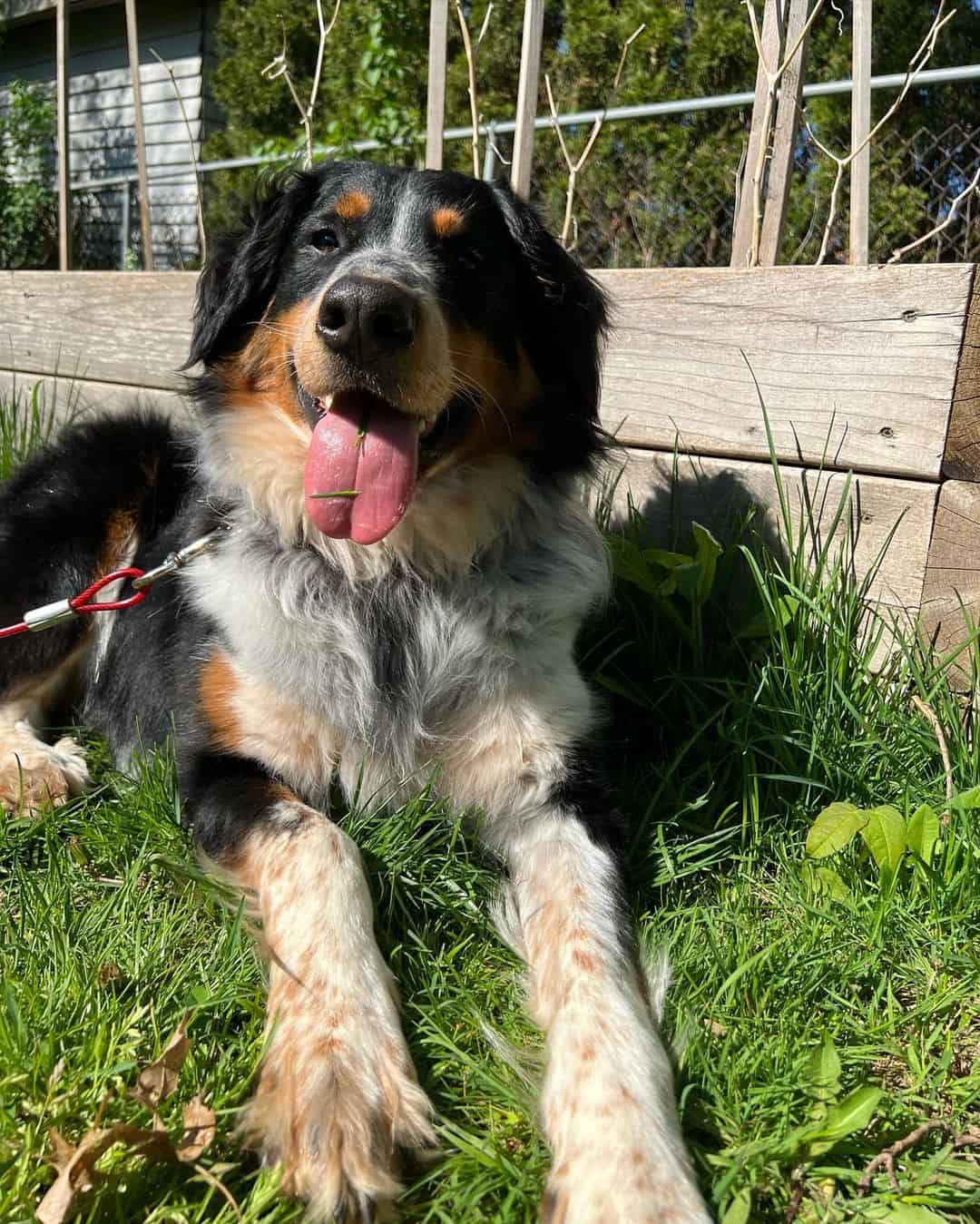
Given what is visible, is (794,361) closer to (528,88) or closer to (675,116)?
(528,88)

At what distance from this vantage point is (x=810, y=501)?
10.3 ft

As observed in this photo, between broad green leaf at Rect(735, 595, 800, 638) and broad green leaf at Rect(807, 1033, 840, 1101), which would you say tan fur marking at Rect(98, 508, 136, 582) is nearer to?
broad green leaf at Rect(735, 595, 800, 638)

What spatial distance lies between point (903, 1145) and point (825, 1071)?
157 millimetres

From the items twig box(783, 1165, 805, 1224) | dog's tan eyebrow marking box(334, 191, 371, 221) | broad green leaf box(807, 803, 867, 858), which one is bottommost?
twig box(783, 1165, 805, 1224)

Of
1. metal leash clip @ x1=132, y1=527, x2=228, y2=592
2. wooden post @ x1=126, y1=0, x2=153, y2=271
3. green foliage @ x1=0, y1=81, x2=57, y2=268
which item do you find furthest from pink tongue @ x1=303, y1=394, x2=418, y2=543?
green foliage @ x1=0, y1=81, x2=57, y2=268

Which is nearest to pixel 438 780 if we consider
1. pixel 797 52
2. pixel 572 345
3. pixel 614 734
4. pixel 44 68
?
pixel 614 734

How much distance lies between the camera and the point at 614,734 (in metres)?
3.04

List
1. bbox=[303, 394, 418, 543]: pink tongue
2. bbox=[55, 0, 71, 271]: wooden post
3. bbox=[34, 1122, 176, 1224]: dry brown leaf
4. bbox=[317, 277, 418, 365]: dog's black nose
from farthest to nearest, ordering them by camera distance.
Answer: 1. bbox=[55, 0, 71, 271]: wooden post
2. bbox=[303, 394, 418, 543]: pink tongue
3. bbox=[317, 277, 418, 365]: dog's black nose
4. bbox=[34, 1122, 176, 1224]: dry brown leaf

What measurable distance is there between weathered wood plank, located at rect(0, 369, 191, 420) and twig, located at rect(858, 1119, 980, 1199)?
3.95 m

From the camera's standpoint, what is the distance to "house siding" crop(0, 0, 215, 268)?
13547 millimetres

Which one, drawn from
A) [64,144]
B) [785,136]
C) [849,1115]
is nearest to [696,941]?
[849,1115]

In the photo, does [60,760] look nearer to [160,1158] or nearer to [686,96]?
[160,1158]

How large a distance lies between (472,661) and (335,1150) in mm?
1262

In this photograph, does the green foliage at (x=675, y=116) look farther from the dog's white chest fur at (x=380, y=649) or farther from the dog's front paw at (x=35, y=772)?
the dog's front paw at (x=35, y=772)
